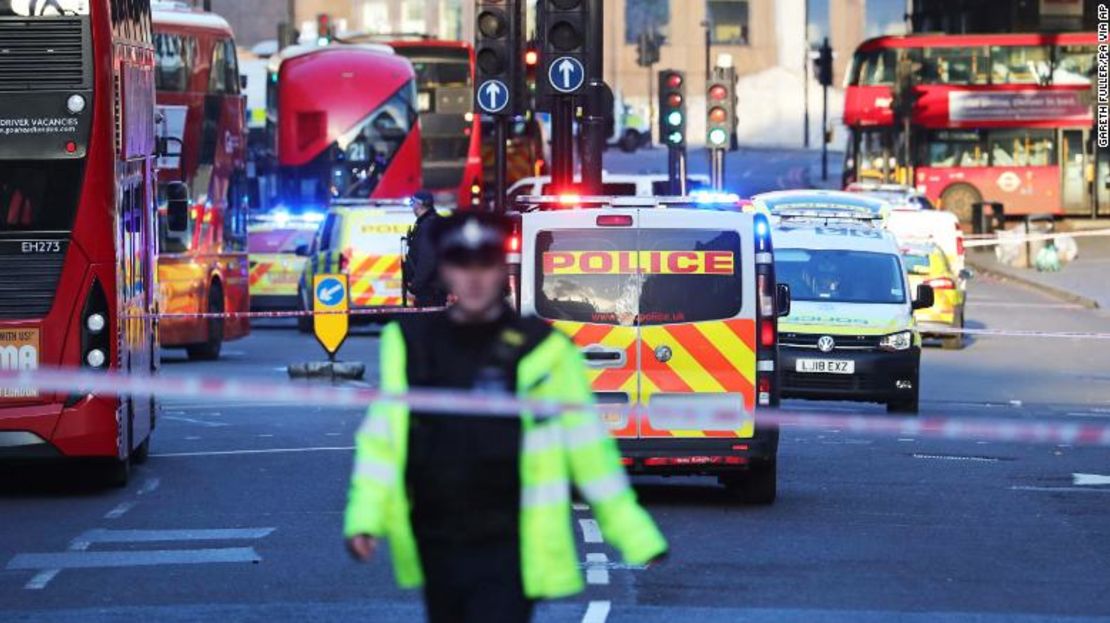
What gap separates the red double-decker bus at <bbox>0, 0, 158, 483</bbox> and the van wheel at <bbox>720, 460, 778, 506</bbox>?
384 cm

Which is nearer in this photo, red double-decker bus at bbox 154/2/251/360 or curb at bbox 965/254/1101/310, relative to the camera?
red double-decker bus at bbox 154/2/251/360

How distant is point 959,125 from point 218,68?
34.1 meters

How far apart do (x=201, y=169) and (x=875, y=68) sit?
120 feet

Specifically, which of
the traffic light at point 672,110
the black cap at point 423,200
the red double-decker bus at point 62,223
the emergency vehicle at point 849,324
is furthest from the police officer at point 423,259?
the red double-decker bus at point 62,223

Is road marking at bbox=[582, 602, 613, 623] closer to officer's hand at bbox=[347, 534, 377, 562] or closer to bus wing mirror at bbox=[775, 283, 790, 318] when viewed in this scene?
officer's hand at bbox=[347, 534, 377, 562]

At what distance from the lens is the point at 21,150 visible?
54.2ft

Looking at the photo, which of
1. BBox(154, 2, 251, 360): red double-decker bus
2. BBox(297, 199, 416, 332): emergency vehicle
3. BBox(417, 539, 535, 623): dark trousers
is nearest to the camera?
BBox(417, 539, 535, 623): dark trousers

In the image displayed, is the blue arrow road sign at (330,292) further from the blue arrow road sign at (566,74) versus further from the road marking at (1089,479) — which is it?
the road marking at (1089,479)

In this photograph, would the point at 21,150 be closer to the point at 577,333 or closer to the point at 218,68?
the point at 577,333

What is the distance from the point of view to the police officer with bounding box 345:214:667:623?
22.6ft

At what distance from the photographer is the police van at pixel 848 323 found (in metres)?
23.2

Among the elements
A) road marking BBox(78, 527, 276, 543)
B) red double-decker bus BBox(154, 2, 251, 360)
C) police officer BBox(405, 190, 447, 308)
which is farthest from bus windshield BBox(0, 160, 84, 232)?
red double-decker bus BBox(154, 2, 251, 360)

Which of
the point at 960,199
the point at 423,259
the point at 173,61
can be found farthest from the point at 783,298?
the point at 960,199

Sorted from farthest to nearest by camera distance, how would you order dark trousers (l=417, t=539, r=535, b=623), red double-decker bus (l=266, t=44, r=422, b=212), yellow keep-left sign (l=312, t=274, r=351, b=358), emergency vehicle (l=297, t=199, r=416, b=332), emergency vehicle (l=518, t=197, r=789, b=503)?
red double-decker bus (l=266, t=44, r=422, b=212), emergency vehicle (l=297, t=199, r=416, b=332), yellow keep-left sign (l=312, t=274, r=351, b=358), emergency vehicle (l=518, t=197, r=789, b=503), dark trousers (l=417, t=539, r=535, b=623)
